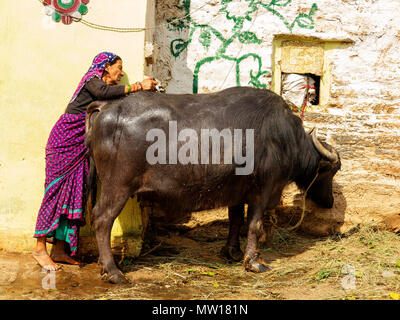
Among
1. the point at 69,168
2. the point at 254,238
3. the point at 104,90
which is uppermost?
the point at 104,90

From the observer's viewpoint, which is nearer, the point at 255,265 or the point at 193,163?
the point at 193,163

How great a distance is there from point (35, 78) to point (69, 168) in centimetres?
101

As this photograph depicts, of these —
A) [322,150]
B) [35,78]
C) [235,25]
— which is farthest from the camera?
[235,25]

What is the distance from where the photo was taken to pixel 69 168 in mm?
4172

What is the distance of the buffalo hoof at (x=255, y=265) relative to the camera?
4098 millimetres

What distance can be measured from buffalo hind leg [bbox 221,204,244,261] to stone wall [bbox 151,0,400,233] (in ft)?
5.27

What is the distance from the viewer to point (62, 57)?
4.39 m

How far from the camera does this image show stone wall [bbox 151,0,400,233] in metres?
5.45

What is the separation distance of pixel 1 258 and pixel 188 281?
6.13 feet

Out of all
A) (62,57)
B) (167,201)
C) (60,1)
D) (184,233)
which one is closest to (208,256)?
(184,233)

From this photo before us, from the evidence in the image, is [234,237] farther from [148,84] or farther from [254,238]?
[148,84]

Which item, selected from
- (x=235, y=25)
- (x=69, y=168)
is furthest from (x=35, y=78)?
(x=235, y=25)

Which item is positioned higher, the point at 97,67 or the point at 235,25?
the point at 235,25

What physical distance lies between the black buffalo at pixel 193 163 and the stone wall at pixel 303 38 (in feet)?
4.24
